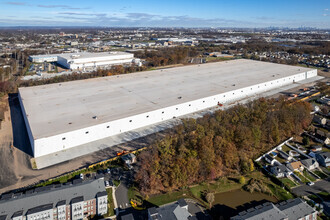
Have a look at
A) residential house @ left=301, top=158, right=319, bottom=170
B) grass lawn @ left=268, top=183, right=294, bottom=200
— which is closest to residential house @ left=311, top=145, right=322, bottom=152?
residential house @ left=301, top=158, right=319, bottom=170

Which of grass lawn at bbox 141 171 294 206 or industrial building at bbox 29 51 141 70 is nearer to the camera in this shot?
grass lawn at bbox 141 171 294 206

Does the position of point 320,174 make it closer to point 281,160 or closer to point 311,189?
point 311,189

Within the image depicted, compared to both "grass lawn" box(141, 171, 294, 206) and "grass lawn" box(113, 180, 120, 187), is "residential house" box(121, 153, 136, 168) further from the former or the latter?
"grass lawn" box(141, 171, 294, 206)

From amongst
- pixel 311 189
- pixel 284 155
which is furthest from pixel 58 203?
pixel 284 155

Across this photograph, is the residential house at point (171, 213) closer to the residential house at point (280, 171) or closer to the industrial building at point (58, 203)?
the industrial building at point (58, 203)

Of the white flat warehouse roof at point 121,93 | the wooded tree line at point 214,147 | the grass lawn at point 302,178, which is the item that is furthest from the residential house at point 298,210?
the white flat warehouse roof at point 121,93

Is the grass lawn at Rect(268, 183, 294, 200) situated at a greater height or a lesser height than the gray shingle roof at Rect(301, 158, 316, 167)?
lesser

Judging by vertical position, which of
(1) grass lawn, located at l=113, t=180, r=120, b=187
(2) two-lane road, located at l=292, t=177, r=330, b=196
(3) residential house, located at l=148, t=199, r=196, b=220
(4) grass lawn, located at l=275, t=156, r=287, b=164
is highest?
(3) residential house, located at l=148, t=199, r=196, b=220
